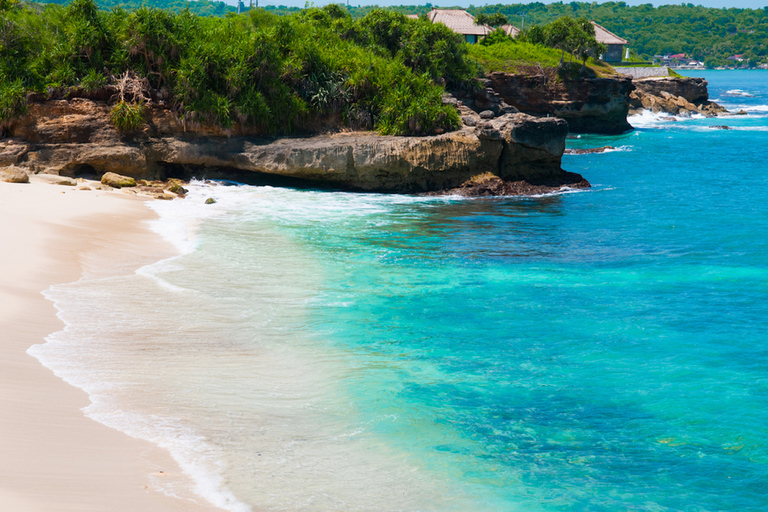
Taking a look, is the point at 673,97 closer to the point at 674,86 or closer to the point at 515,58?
the point at 674,86

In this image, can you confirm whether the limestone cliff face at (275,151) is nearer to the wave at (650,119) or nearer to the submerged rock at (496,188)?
the submerged rock at (496,188)

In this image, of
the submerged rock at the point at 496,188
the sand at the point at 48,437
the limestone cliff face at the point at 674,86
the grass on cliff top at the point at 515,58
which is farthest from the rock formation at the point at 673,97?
the sand at the point at 48,437

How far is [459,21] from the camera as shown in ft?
193

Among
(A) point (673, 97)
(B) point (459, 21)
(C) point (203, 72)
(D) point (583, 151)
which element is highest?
(B) point (459, 21)

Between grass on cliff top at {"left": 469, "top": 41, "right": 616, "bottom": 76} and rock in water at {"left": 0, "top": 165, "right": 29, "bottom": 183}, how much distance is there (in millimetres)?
33918

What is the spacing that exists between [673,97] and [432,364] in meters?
61.4

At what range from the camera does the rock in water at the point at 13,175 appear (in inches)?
654

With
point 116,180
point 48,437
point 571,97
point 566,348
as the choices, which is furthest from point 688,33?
point 48,437

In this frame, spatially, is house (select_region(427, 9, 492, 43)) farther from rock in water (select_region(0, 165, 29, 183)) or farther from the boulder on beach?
rock in water (select_region(0, 165, 29, 183))

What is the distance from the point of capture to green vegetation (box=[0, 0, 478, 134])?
20.3 m

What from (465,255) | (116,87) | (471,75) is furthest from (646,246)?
(471,75)

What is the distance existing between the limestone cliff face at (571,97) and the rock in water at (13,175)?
111 feet

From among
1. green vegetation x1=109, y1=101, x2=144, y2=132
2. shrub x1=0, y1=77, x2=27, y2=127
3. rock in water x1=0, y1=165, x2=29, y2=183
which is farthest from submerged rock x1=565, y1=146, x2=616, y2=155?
rock in water x1=0, y1=165, x2=29, y2=183

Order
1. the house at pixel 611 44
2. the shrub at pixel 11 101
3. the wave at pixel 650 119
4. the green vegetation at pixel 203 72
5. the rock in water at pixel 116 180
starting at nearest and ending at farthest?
the rock in water at pixel 116 180, the shrub at pixel 11 101, the green vegetation at pixel 203 72, the wave at pixel 650 119, the house at pixel 611 44
